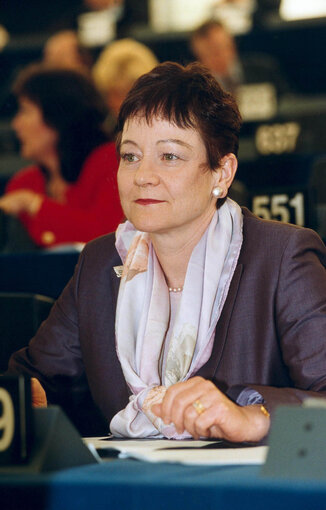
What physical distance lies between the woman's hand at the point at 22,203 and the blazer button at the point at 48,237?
0.09 m

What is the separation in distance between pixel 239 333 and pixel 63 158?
188cm

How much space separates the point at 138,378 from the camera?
1657 mm

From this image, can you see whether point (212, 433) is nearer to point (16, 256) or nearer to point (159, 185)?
point (159, 185)

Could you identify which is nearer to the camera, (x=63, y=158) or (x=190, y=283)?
(x=190, y=283)

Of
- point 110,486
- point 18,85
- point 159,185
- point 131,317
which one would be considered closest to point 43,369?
point 131,317

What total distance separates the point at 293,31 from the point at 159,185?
4.65m

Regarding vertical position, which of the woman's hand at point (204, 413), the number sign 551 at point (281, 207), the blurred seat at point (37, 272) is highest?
the number sign 551 at point (281, 207)

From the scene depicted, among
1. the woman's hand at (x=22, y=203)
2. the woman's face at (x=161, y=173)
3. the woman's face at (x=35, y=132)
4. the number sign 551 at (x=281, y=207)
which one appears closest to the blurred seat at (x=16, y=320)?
the woman's face at (x=161, y=173)

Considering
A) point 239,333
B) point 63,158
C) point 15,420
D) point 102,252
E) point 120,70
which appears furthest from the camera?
point 120,70

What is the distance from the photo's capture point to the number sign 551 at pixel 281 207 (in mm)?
2270

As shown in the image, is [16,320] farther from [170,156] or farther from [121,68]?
[121,68]

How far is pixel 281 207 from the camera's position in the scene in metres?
2.30

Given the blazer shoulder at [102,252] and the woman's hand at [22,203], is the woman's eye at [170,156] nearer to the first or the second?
the blazer shoulder at [102,252]

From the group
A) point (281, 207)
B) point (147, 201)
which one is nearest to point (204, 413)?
point (147, 201)
